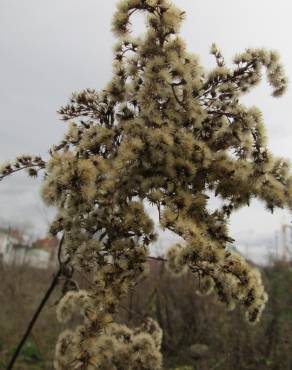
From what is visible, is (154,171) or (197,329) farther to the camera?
(197,329)

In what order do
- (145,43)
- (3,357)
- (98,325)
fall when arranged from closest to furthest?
(98,325) → (145,43) → (3,357)

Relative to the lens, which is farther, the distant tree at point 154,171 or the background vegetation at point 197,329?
the background vegetation at point 197,329

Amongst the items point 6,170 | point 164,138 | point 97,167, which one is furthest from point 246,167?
point 6,170

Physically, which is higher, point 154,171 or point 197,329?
point 197,329

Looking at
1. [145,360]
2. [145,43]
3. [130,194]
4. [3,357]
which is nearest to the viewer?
[130,194]

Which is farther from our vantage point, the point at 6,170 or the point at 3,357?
the point at 3,357

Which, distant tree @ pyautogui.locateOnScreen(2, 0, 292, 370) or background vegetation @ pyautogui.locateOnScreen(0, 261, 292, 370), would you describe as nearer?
distant tree @ pyautogui.locateOnScreen(2, 0, 292, 370)

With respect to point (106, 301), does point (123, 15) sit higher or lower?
higher

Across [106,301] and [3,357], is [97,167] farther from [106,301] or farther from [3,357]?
[3,357]
